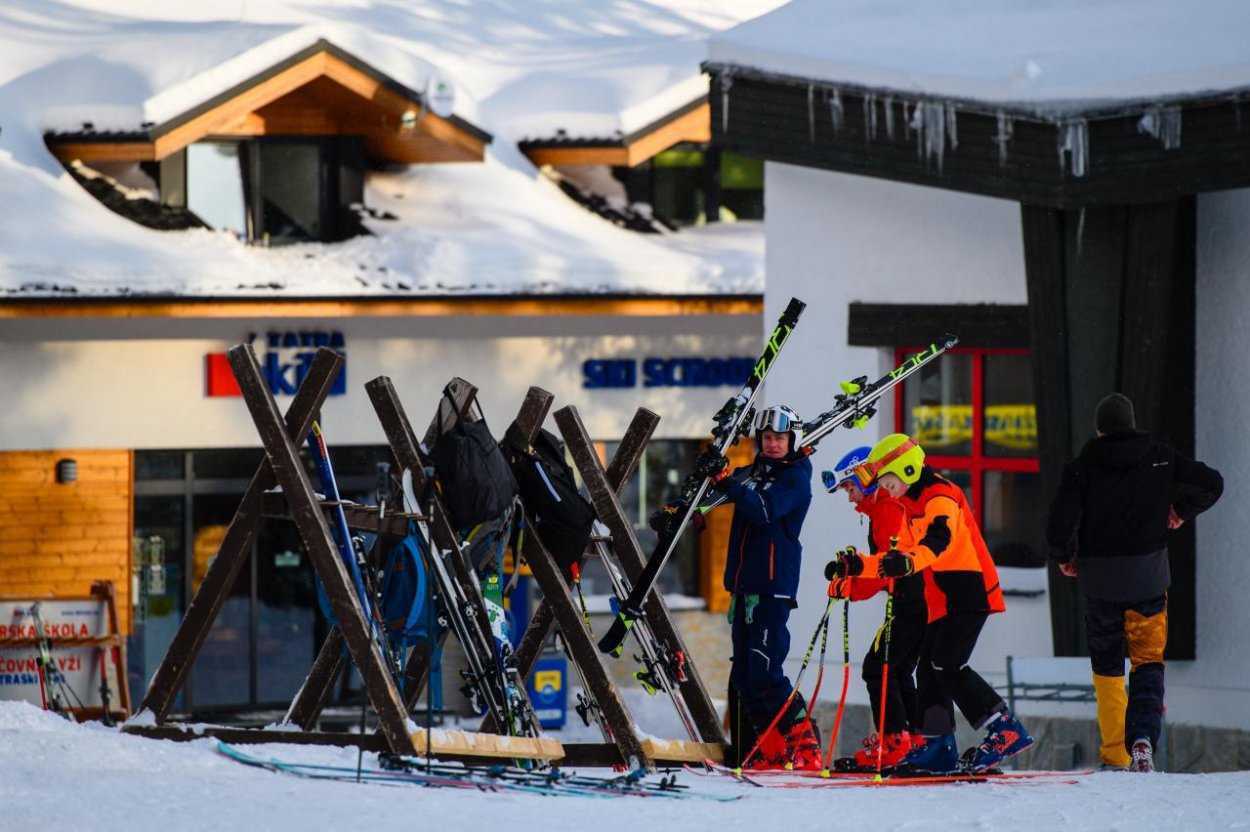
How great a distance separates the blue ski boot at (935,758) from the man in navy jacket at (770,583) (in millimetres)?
431

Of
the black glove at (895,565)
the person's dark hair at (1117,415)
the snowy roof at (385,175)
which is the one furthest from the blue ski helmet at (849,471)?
the snowy roof at (385,175)

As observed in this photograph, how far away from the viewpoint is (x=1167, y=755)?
12016mm

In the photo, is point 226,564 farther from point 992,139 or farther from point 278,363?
point 278,363

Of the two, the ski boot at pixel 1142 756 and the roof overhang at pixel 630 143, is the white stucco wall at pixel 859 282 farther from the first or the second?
the roof overhang at pixel 630 143

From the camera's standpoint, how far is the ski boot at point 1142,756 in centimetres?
935

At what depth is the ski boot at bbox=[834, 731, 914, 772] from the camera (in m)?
9.27

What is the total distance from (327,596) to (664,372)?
11423mm

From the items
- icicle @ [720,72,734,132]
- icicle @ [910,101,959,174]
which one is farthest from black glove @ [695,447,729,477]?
icicle @ [720,72,734,132]

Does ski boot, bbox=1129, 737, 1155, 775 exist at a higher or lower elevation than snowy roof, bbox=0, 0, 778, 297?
lower

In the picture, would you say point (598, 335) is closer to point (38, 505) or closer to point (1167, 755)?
point (38, 505)

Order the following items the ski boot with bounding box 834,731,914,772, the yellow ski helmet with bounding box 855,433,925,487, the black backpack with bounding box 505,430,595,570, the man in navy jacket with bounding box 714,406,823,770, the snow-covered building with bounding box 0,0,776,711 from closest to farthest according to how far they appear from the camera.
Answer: the yellow ski helmet with bounding box 855,433,925,487 → the ski boot with bounding box 834,731,914,772 → the man in navy jacket with bounding box 714,406,823,770 → the black backpack with bounding box 505,430,595,570 → the snow-covered building with bounding box 0,0,776,711

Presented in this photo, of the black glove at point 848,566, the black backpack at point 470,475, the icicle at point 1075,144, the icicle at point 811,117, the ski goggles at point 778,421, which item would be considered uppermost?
the icicle at point 811,117

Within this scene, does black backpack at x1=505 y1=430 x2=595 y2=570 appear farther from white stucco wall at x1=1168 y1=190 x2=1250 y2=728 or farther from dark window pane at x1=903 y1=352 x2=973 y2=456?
dark window pane at x1=903 y1=352 x2=973 y2=456

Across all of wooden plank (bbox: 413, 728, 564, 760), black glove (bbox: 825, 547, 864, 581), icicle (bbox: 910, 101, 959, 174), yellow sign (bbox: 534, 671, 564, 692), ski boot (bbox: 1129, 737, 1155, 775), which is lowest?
yellow sign (bbox: 534, 671, 564, 692)
